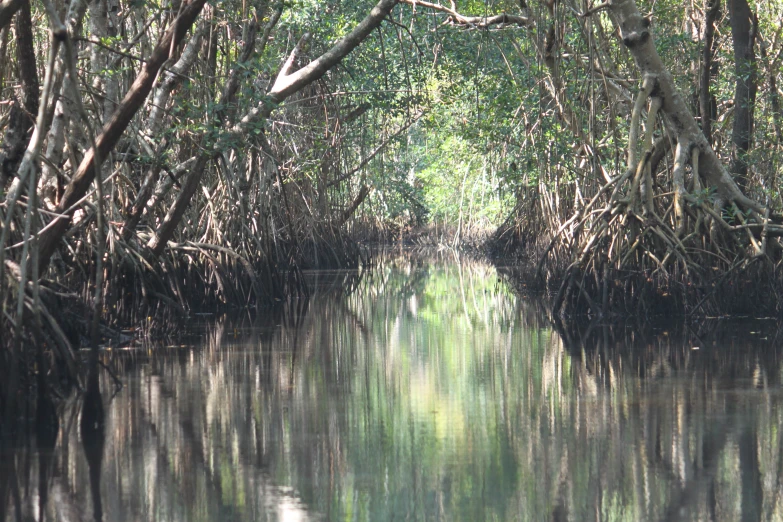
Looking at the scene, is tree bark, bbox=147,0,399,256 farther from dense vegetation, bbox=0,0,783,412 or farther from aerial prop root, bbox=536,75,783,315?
aerial prop root, bbox=536,75,783,315

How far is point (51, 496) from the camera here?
3.97 m

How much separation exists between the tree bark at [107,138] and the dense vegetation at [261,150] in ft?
0.05

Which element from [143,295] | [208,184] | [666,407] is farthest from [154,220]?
[666,407]

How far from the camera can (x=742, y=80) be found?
35.8 ft

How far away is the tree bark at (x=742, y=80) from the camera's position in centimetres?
1079

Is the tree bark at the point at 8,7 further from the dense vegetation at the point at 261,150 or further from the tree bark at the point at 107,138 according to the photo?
the tree bark at the point at 107,138

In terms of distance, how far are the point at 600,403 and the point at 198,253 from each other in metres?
5.85

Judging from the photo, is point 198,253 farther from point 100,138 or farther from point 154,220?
point 100,138

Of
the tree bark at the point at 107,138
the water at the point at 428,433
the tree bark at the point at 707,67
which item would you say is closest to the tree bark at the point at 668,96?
the tree bark at the point at 707,67

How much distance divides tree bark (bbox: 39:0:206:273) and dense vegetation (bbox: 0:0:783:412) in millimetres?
14

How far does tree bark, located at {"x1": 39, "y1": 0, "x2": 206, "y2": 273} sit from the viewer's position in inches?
223

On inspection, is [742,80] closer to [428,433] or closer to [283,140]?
[283,140]

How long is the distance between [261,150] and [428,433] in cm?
800

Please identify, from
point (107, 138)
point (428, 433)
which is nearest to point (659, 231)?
point (428, 433)
